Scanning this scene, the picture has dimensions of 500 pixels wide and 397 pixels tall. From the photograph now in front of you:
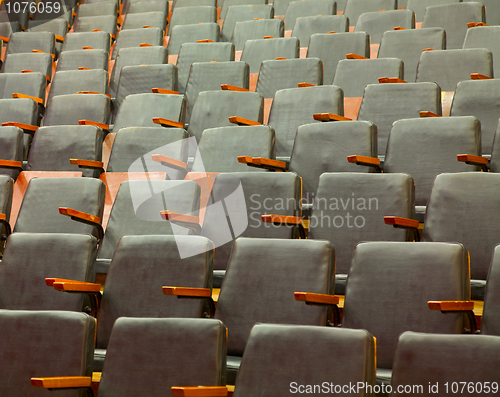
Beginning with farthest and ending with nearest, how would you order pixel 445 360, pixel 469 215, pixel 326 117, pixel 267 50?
pixel 267 50
pixel 326 117
pixel 469 215
pixel 445 360

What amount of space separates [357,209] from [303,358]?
5.8 inches

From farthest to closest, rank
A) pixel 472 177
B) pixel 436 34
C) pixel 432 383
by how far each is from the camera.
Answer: pixel 436 34 < pixel 472 177 < pixel 432 383

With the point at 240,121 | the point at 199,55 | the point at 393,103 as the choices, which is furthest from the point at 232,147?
the point at 199,55

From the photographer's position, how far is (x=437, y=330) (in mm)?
280

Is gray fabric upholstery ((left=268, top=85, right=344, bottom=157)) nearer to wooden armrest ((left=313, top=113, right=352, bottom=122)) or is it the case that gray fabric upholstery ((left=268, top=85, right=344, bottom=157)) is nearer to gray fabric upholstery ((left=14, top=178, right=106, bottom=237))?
wooden armrest ((left=313, top=113, right=352, bottom=122))

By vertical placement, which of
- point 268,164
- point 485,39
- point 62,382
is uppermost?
point 485,39

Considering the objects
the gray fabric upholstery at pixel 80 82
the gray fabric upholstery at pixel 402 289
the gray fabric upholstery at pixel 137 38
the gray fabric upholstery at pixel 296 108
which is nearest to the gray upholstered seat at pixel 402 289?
the gray fabric upholstery at pixel 402 289

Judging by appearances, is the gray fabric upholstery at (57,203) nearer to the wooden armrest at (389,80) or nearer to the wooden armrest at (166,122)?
the wooden armrest at (166,122)

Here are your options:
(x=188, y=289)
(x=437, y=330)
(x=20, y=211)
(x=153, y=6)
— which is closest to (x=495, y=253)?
(x=437, y=330)

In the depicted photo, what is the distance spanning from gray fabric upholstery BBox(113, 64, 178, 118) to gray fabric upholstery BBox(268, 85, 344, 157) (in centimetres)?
14

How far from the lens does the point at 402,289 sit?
293mm

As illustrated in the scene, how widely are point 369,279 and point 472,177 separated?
10 cm

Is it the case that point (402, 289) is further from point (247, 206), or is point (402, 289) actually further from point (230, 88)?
point (230, 88)

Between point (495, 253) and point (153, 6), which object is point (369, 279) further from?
point (153, 6)
